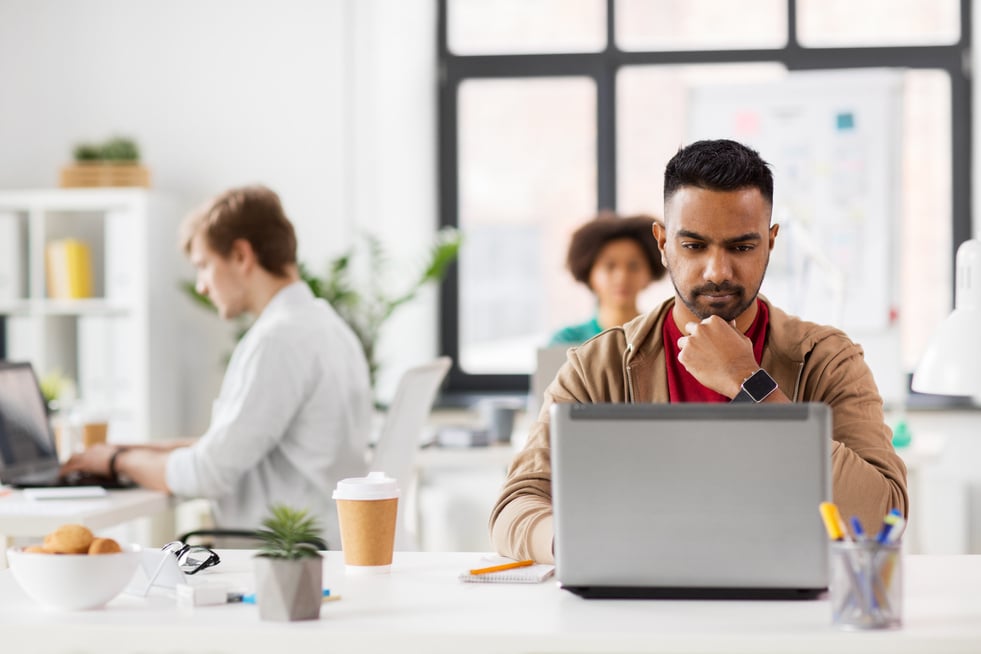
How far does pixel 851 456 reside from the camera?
176cm

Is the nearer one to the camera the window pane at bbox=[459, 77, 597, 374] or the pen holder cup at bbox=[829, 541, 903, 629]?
the pen holder cup at bbox=[829, 541, 903, 629]

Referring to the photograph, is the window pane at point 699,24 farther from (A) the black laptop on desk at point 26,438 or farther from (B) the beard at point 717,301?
(B) the beard at point 717,301

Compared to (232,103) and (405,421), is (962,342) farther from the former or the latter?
(232,103)

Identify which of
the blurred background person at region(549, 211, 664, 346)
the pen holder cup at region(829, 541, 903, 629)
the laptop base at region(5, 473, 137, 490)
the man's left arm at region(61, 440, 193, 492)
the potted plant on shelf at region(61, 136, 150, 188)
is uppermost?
the potted plant on shelf at region(61, 136, 150, 188)

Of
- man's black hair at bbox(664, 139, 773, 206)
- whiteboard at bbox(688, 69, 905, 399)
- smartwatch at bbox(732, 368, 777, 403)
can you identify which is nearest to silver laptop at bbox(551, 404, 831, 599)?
smartwatch at bbox(732, 368, 777, 403)

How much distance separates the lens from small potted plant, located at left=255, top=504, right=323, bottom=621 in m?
1.38

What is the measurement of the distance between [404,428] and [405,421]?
0.02 meters

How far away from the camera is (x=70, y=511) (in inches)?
106

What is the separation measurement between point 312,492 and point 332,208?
2.49 metres

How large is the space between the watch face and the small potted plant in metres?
0.70

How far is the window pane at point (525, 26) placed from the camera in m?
5.48

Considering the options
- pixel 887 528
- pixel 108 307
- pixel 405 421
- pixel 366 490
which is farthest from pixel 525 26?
pixel 887 528

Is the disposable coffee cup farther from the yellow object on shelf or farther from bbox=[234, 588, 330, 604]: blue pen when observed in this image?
the yellow object on shelf

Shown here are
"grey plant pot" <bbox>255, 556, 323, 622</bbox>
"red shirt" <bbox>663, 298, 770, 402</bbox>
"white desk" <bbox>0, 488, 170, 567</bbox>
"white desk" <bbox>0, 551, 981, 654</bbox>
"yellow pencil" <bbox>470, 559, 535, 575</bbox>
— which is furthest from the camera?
"white desk" <bbox>0, 488, 170, 567</bbox>
